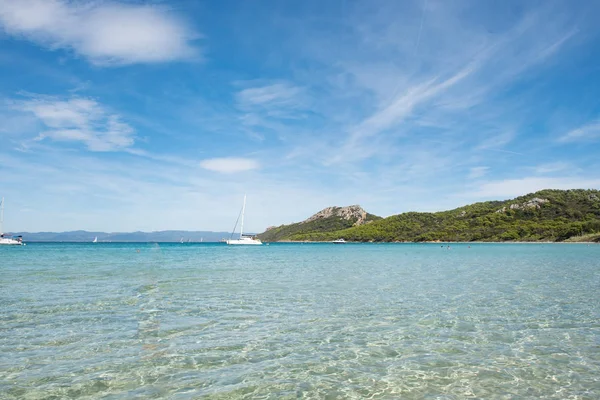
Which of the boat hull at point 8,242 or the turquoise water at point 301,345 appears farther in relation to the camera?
the boat hull at point 8,242

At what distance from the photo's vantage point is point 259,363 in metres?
10.3

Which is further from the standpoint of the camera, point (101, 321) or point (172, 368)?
point (101, 321)

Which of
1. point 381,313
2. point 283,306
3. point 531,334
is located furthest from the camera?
point 283,306

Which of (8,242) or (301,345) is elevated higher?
(8,242)

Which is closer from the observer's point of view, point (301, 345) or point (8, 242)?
point (301, 345)

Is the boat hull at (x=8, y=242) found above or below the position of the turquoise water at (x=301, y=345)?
above

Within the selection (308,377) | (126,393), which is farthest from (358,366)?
(126,393)

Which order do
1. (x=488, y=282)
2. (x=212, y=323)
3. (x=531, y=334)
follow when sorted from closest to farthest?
(x=531, y=334), (x=212, y=323), (x=488, y=282)

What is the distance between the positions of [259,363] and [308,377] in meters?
1.62

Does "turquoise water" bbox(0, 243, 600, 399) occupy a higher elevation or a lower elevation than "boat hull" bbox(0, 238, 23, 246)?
lower

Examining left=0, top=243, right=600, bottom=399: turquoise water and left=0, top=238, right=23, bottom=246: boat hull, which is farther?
left=0, top=238, right=23, bottom=246: boat hull

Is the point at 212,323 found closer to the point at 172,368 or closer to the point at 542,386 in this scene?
the point at 172,368

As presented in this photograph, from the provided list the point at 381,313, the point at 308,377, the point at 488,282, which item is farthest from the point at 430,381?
the point at 488,282

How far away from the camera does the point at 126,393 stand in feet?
27.0
